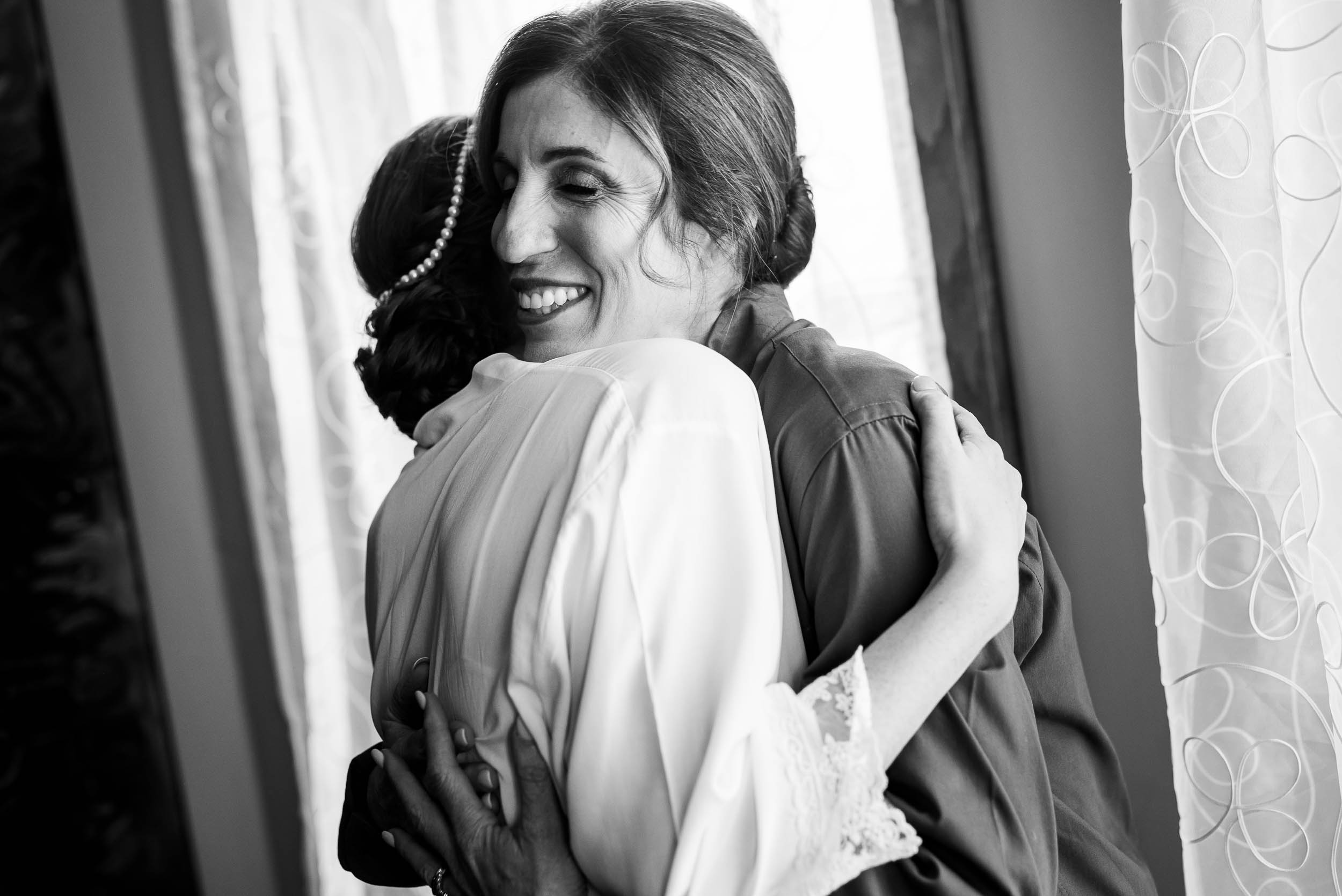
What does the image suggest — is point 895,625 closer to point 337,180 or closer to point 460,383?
point 460,383

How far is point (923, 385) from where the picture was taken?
3.00ft

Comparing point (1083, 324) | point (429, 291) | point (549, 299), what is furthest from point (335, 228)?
point (1083, 324)

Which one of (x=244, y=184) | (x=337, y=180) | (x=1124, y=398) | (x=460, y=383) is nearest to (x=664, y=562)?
(x=460, y=383)

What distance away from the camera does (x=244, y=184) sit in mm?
2057

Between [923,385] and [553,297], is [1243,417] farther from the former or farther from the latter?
[553,297]

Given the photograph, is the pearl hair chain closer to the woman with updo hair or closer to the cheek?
the woman with updo hair

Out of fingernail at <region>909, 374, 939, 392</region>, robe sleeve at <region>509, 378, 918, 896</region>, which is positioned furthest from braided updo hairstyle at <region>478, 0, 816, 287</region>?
robe sleeve at <region>509, 378, 918, 896</region>

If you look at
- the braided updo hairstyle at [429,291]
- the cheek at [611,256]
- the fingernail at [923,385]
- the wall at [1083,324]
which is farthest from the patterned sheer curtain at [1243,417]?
the braided updo hairstyle at [429,291]

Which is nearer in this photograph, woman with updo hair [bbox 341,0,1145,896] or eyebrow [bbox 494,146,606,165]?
woman with updo hair [bbox 341,0,1145,896]

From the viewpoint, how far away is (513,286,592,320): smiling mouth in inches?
41.1

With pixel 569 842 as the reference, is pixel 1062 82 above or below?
above

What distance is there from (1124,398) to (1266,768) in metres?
0.59

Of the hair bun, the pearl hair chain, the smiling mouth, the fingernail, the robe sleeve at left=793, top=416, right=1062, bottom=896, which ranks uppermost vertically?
the pearl hair chain

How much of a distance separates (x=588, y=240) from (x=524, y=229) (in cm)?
6
